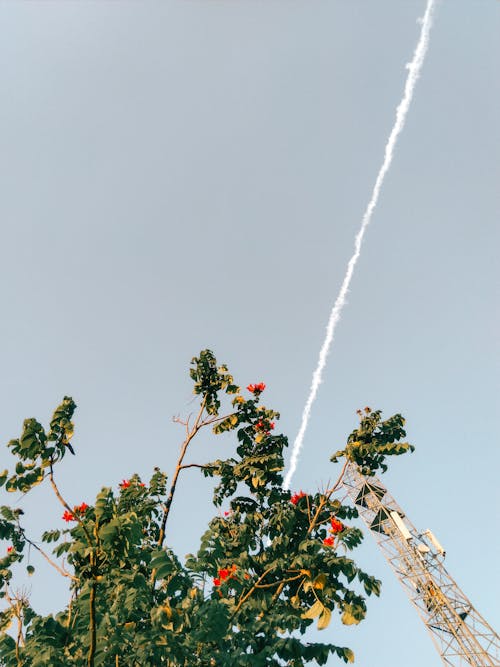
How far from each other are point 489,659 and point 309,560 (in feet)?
110

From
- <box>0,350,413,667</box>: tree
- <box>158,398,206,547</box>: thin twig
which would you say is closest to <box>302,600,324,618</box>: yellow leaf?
<box>0,350,413,667</box>: tree

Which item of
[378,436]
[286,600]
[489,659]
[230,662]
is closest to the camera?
[230,662]

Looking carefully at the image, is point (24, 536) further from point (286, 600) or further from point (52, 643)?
point (286, 600)

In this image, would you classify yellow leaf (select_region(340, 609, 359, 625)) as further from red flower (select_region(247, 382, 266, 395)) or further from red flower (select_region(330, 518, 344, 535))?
red flower (select_region(247, 382, 266, 395))

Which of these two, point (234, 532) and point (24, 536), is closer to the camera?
point (24, 536)

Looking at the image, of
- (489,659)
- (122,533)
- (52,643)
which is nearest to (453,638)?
(489,659)

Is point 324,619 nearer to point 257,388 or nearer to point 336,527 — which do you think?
point 336,527

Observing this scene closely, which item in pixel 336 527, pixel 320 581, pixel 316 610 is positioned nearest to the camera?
pixel 316 610

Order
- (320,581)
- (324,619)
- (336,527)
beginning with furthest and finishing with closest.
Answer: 1. (336,527)
2. (320,581)
3. (324,619)

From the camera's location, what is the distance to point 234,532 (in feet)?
24.2

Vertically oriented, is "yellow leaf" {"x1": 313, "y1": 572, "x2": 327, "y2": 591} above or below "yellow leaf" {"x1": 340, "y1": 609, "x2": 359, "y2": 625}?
above

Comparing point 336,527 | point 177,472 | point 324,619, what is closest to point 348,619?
point 324,619

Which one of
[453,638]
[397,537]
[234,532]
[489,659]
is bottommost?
[489,659]

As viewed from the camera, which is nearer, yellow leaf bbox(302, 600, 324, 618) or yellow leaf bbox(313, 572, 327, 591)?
yellow leaf bbox(302, 600, 324, 618)
